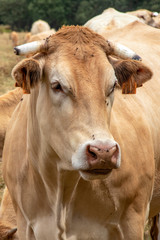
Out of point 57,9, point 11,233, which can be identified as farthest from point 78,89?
point 57,9

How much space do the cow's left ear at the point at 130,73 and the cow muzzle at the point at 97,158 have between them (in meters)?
0.73

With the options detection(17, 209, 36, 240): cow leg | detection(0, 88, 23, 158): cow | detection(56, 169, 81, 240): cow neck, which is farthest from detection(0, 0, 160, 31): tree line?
detection(56, 169, 81, 240): cow neck

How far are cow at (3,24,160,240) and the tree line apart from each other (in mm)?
23032

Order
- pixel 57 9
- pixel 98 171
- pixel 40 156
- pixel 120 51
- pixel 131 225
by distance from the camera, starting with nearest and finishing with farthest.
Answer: pixel 98 171 → pixel 120 51 → pixel 40 156 → pixel 131 225 → pixel 57 9

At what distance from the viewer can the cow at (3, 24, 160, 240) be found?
10.3 feet

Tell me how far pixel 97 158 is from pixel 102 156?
32 millimetres

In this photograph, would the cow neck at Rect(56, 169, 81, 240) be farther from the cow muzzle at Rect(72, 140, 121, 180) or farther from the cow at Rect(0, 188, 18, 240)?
the cow at Rect(0, 188, 18, 240)

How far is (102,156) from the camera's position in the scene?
9.51 feet

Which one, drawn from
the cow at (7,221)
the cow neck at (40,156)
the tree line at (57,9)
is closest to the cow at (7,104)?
the cow at (7,221)

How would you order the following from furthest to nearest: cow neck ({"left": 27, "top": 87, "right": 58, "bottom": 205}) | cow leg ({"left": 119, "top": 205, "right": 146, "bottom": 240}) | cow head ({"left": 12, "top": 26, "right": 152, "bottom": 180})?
cow leg ({"left": 119, "top": 205, "right": 146, "bottom": 240})
cow neck ({"left": 27, "top": 87, "right": 58, "bottom": 205})
cow head ({"left": 12, "top": 26, "right": 152, "bottom": 180})

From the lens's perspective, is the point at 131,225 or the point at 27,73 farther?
the point at 131,225

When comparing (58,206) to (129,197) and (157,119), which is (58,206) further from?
(157,119)

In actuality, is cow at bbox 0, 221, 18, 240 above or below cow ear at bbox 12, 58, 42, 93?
below

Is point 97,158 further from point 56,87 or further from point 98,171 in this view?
point 56,87
